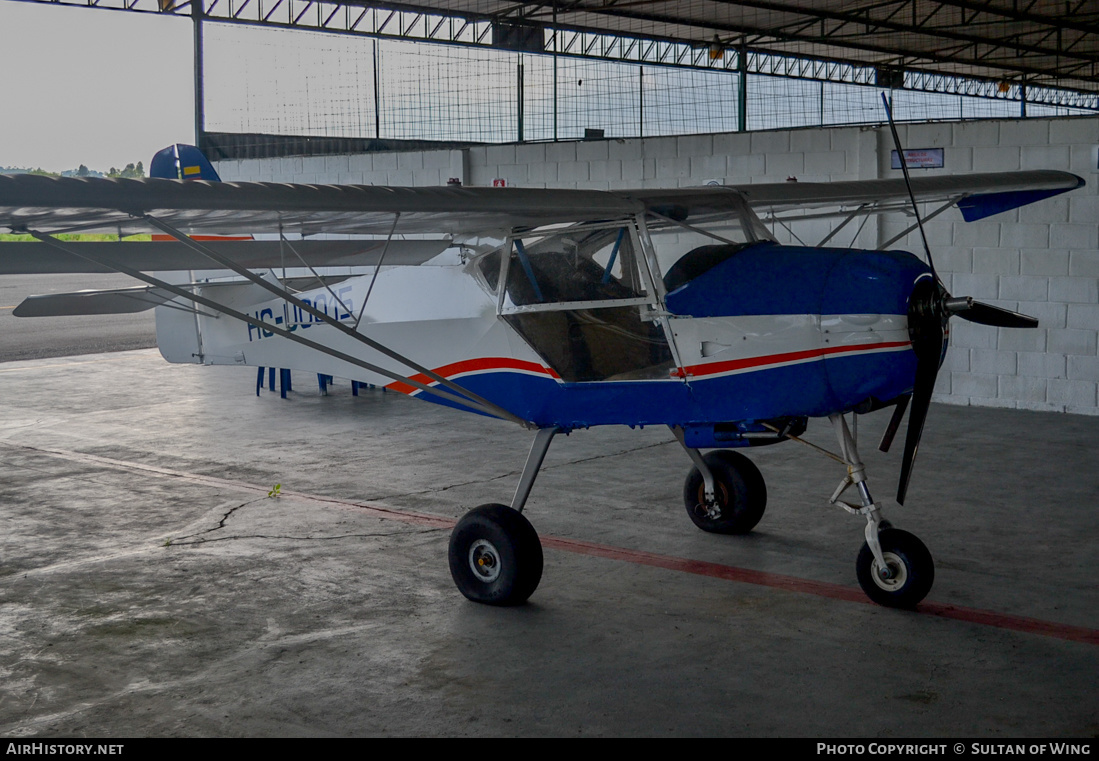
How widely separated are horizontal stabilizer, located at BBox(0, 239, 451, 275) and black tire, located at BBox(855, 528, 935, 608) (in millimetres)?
3043

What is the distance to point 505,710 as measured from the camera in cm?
402

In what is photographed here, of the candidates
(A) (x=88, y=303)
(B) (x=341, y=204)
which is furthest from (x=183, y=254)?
(B) (x=341, y=204)

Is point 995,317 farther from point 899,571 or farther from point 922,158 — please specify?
point 922,158

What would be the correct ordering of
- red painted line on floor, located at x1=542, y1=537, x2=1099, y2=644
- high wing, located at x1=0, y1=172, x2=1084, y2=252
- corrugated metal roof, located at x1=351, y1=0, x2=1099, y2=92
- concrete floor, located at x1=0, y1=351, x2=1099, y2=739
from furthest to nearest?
corrugated metal roof, located at x1=351, y1=0, x2=1099, y2=92 → red painted line on floor, located at x1=542, y1=537, x2=1099, y2=644 → high wing, located at x1=0, y1=172, x2=1084, y2=252 → concrete floor, located at x1=0, y1=351, x2=1099, y2=739

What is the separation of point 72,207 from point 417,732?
2.36 meters

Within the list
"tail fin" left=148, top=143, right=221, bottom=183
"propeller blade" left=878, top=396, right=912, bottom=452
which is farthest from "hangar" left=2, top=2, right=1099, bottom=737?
"tail fin" left=148, top=143, right=221, bottom=183

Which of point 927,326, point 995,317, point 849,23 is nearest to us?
point 927,326

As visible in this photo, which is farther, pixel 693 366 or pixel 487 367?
pixel 487 367

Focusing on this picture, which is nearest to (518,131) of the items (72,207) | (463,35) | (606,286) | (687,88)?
(687,88)

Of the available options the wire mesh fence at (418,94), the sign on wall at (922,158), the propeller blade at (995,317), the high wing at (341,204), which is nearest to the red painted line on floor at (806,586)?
the propeller blade at (995,317)

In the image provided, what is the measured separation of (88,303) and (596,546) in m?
3.55

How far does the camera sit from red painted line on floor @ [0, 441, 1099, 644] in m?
4.84

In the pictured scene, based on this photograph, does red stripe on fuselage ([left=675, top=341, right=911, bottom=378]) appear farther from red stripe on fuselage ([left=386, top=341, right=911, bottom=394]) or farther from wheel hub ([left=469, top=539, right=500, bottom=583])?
wheel hub ([left=469, top=539, right=500, bottom=583])

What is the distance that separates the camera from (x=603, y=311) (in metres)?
5.45
